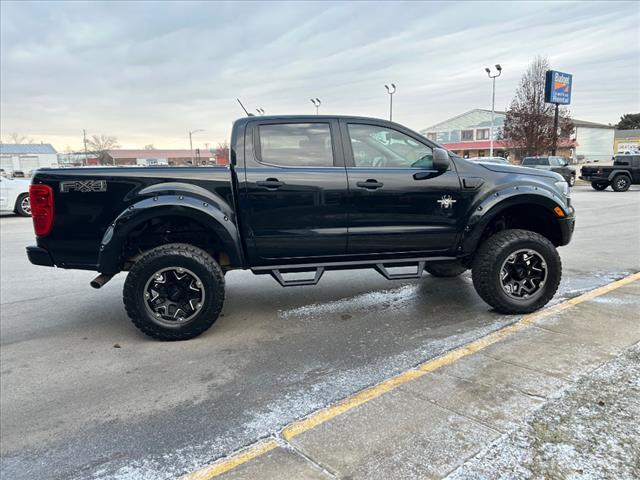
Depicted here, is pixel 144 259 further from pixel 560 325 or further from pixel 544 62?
pixel 544 62

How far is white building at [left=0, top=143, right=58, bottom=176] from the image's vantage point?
2864 inches

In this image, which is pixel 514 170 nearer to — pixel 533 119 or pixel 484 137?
pixel 533 119

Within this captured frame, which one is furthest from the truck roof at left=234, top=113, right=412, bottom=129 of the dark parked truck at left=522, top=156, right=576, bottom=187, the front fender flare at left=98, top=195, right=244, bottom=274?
the dark parked truck at left=522, top=156, right=576, bottom=187

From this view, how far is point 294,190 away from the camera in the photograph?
4.13 meters

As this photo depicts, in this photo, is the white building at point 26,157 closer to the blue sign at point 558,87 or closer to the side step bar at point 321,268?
the blue sign at point 558,87

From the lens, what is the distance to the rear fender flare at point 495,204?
14.5 feet

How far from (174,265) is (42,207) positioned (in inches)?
48.5

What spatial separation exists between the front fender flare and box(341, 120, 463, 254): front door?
1.15 metres

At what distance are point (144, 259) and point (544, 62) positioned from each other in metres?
41.1

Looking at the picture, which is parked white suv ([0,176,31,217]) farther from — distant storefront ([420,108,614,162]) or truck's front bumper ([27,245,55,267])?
distant storefront ([420,108,614,162])

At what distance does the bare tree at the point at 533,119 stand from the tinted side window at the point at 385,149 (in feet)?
117

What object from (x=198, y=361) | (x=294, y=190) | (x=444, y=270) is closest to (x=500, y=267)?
(x=444, y=270)

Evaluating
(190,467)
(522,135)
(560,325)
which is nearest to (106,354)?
(190,467)

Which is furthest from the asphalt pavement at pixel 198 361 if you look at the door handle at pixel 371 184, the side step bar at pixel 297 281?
the door handle at pixel 371 184
